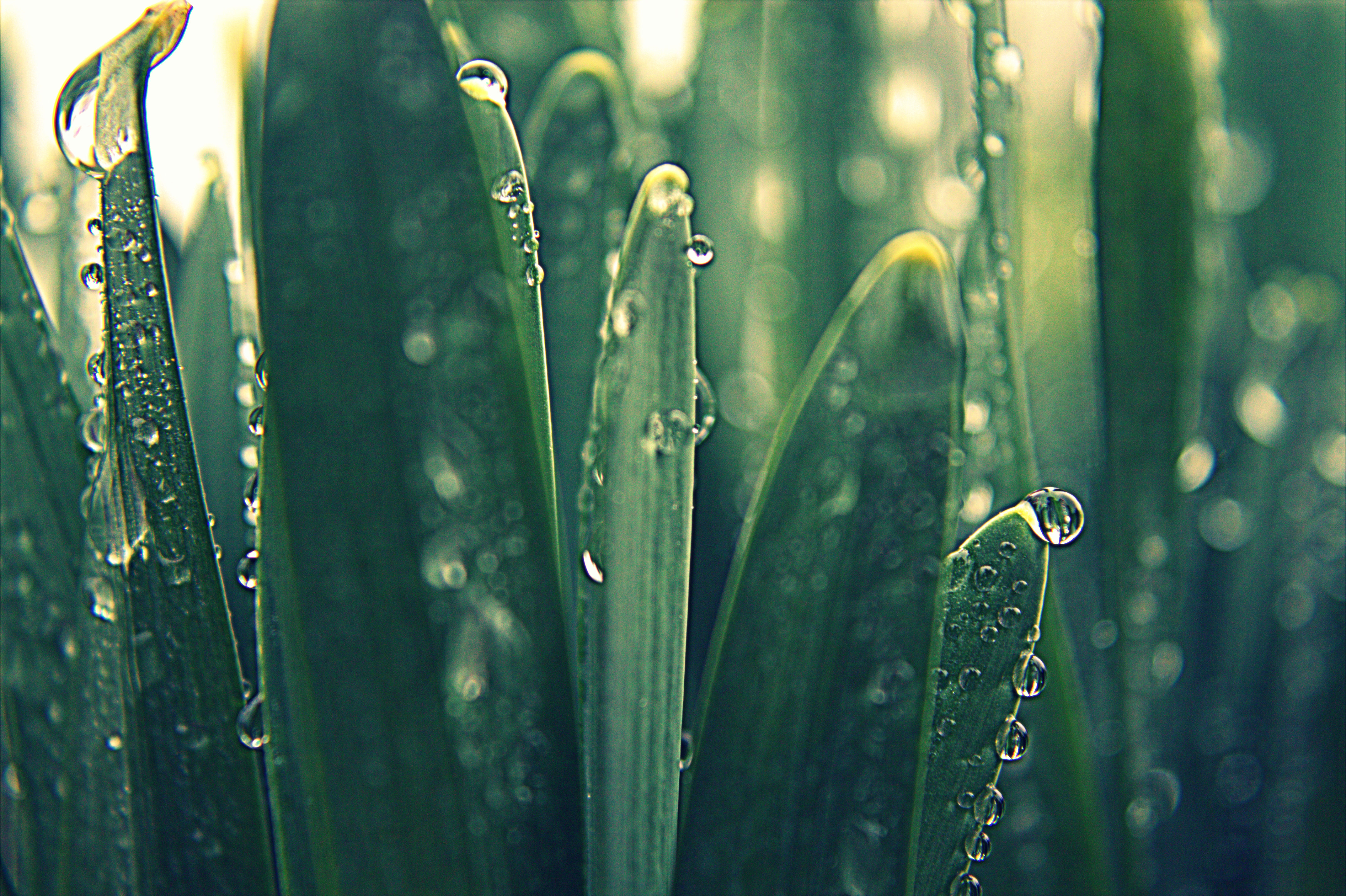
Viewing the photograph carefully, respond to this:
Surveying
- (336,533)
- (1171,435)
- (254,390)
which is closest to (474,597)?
(336,533)

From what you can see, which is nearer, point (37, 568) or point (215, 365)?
point (37, 568)

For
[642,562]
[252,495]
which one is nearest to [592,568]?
[642,562]

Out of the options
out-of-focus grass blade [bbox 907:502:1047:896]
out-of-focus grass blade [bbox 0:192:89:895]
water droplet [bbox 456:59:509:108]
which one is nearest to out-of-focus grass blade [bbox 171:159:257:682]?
out-of-focus grass blade [bbox 0:192:89:895]

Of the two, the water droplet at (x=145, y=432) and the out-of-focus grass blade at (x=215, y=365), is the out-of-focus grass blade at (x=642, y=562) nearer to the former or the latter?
the water droplet at (x=145, y=432)

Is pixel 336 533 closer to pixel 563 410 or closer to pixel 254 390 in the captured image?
pixel 254 390

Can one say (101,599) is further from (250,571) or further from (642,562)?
(642,562)

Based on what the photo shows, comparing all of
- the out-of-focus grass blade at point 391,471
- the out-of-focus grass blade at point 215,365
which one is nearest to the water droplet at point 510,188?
the out-of-focus grass blade at point 391,471
